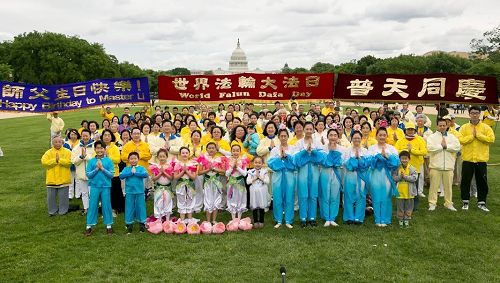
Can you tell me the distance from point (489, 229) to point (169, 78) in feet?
26.3

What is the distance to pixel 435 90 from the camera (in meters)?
9.32

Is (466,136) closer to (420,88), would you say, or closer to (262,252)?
(420,88)

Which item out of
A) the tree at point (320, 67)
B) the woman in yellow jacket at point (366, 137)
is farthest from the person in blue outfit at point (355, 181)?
the tree at point (320, 67)

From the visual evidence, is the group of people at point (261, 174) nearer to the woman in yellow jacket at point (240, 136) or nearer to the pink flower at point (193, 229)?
the woman in yellow jacket at point (240, 136)

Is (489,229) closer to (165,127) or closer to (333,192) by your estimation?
(333,192)

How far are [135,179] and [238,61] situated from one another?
402 feet

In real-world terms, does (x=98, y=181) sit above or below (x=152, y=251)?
above

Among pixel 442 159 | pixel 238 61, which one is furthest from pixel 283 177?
pixel 238 61

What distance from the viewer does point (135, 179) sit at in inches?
A: 275

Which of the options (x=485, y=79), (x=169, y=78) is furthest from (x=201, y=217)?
(x=485, y=79)

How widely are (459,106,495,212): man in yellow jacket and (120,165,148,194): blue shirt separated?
6.02 m

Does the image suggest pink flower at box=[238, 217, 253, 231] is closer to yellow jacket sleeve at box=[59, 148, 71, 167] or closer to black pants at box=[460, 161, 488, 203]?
yellow jacket sleeve at box=[59, 148, 71, 167]

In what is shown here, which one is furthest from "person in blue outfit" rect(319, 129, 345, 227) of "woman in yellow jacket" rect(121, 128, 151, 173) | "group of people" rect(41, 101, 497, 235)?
"woman in yellow jacket" rect(121, 128, 151, 173)

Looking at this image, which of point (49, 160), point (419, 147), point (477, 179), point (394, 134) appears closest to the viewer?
point (419, 147)
